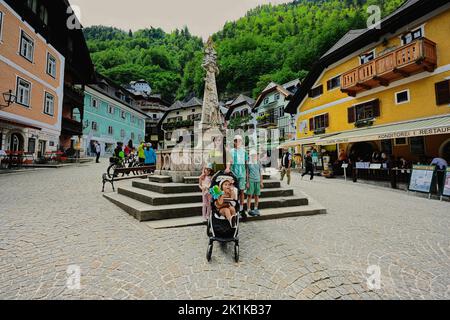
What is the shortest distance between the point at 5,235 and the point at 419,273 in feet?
21.8

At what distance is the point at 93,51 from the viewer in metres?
71.1

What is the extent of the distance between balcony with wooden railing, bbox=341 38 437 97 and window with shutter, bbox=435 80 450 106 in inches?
38.7

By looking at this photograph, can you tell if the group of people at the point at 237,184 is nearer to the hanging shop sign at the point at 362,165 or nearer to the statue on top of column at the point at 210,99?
the statue on top of column at the point at 210,99

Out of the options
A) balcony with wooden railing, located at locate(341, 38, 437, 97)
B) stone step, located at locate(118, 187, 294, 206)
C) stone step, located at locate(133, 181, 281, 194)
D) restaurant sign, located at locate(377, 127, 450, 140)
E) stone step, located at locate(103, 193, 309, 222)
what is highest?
balcony with wooden railing, located at locate(341, 38, 437, 97)

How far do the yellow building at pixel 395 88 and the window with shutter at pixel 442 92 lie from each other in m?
0.04

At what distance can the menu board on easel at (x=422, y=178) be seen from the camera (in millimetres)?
8820

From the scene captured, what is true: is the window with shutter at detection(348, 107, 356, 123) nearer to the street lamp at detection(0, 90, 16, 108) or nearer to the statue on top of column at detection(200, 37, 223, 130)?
the statue on top of column at detection(200, 37, 223, 130)

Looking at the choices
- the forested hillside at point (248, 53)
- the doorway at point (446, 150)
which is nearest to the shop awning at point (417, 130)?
the doorway at point (446, 150)

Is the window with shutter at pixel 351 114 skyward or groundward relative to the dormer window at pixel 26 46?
groundward

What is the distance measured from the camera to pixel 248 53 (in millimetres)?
56000

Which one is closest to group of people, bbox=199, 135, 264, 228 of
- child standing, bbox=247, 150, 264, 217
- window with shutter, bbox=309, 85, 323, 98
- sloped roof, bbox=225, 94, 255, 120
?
child standing, bbox=247, 150, 264, 217

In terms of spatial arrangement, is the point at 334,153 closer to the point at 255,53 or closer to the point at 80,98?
the point at 80,98

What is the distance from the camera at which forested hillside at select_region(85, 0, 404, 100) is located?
43406 mm

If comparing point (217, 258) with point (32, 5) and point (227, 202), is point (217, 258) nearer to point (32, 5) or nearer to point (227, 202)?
point (227, 202)
